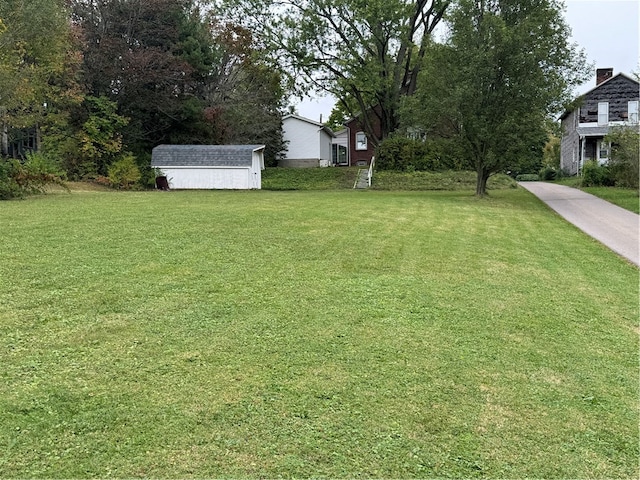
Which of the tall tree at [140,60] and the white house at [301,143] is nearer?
the tall tree at [140,60]

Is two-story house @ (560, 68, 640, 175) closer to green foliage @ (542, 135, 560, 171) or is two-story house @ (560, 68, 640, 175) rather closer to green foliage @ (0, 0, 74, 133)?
green foliage @ (542, 135, 560, 171)

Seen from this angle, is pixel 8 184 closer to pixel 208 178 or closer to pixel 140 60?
pixel 208 178

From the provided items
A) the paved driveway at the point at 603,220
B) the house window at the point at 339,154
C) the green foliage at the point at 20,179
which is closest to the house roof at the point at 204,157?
the green foliage at the point at 20,179

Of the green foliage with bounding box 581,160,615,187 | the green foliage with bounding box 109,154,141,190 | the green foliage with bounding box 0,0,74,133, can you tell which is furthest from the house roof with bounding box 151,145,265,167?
the green foliage with bounding box 581,160,615,187

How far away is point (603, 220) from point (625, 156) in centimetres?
1135

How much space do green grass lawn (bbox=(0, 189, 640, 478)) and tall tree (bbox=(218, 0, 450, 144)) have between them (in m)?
23.5

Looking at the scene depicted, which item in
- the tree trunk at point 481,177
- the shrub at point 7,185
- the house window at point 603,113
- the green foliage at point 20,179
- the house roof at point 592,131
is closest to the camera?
the shrub at point 7,185

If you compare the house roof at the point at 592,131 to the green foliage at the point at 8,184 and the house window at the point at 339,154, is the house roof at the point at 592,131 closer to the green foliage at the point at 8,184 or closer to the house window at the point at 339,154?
the house window at the point at 339,154

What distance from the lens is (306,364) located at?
144 inches

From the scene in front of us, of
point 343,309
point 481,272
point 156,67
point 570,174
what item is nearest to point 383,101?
point 156,67

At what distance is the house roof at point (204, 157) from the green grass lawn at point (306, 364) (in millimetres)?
19829

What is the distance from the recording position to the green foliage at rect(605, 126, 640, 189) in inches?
894

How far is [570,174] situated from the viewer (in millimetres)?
38469

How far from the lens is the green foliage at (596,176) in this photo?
25766 mm
